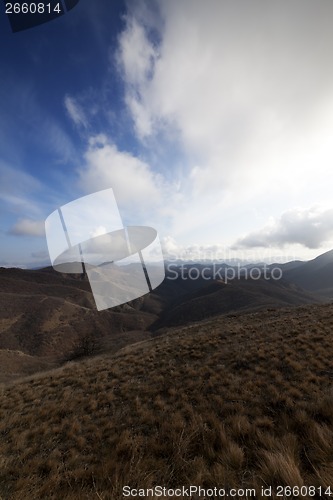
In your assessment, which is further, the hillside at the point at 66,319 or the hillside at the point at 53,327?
the hillside at the point at 66,319

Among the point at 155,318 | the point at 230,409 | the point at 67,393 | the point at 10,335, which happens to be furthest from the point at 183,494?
the point at 155,318

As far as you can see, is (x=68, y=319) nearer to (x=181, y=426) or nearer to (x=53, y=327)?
(x=53, y=327)

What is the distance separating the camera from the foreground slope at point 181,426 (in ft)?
12.8

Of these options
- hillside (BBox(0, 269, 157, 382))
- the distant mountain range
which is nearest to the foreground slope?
the distant mountain range

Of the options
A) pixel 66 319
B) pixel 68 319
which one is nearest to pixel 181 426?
pixel 66 319

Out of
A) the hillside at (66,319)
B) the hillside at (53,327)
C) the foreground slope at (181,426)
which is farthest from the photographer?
the hillside at (66,319)

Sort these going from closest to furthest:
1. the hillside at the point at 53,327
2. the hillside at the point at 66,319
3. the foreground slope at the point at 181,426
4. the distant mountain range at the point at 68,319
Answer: the foreground slope at the point at 181,426 < the hillside at the point at 53,327 < the hillside at the point at 66,319 < the distant mountain range at the point at 68,319

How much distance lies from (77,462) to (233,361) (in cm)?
764

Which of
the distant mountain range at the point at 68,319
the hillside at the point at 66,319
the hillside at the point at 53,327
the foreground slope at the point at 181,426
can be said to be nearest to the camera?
the foreground slope at the point at 181,426

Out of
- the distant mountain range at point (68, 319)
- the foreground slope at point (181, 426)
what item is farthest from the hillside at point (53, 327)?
the foreground slope at point (181, 426)

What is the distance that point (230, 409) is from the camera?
6.42m

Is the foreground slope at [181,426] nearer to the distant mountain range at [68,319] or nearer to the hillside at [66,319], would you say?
the distant mountain range at [68,319]

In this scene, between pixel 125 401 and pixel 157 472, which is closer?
pixel 157 472

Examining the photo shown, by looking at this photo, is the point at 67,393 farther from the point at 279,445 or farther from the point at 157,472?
the point at 279,445
